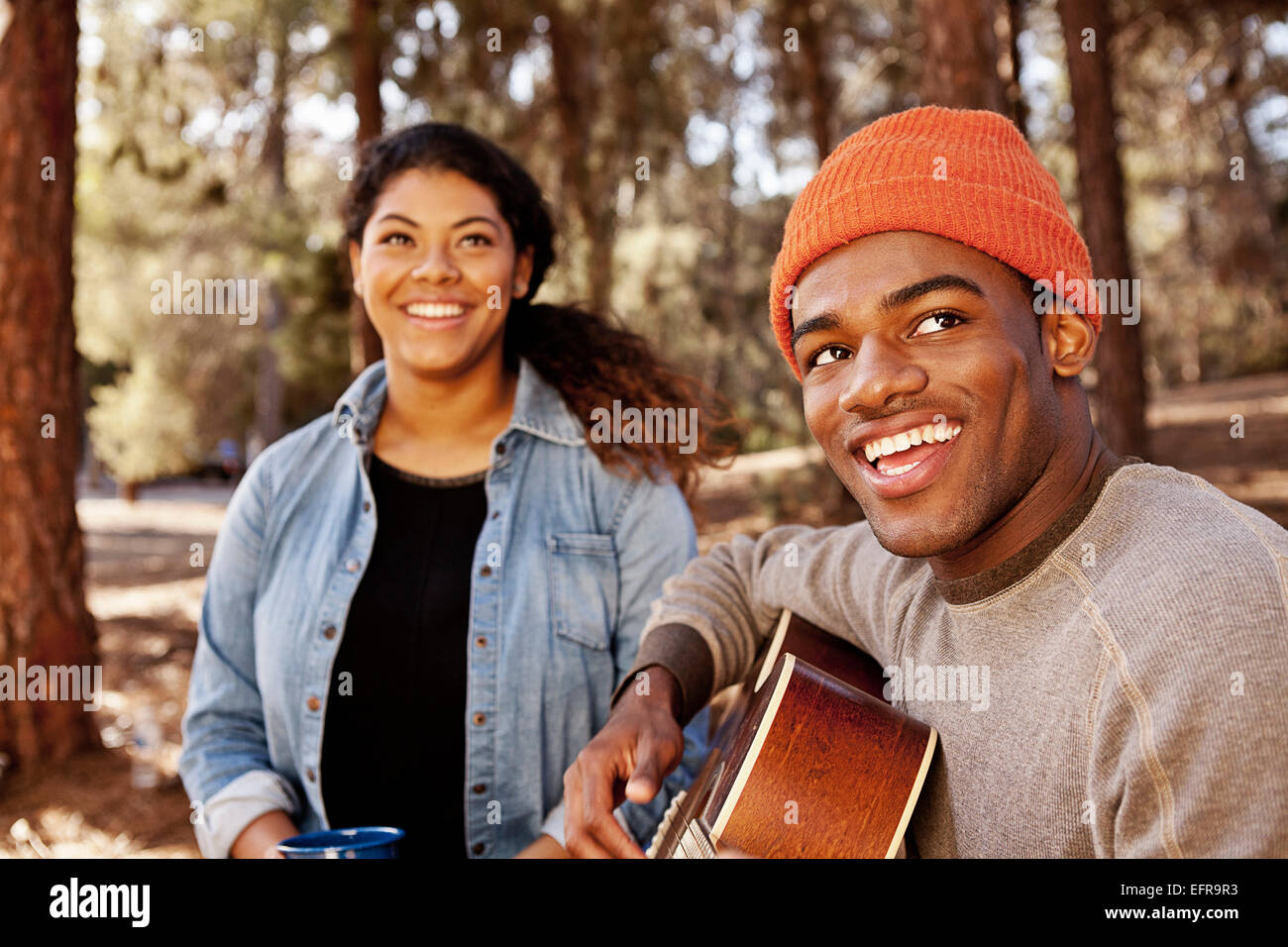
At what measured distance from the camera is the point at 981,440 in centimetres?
161

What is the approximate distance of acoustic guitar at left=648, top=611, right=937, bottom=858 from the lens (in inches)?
67.8

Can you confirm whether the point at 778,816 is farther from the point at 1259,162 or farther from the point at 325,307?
the point at 1259,162

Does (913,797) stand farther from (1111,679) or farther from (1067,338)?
(1067,338)

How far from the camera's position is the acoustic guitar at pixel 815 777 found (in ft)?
5.65

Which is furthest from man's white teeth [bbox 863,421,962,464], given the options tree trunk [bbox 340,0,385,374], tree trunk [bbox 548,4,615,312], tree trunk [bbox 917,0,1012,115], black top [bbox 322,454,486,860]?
tree trunk [bbox 548,4,615,312]

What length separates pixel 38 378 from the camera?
507 cm

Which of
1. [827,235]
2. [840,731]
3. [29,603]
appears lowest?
[840,731]

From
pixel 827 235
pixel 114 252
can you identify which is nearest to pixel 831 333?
pixel 827 235

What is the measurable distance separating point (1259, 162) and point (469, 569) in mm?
17304

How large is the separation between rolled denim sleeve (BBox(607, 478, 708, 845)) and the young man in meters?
0.61

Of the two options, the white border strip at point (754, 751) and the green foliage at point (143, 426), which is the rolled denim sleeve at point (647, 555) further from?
the green foliage at point (143, 426)

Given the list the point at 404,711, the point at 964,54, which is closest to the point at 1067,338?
the point at 404,711

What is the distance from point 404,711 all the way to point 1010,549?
1608mm

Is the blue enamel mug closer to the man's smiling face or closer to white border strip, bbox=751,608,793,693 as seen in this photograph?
white border strip, bbox=751,608,793,693
